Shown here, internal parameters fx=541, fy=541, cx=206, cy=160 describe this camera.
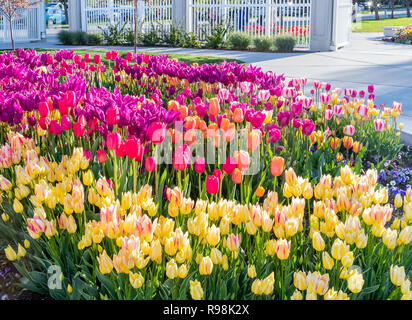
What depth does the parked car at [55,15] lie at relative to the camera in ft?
152

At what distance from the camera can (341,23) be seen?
1702cm

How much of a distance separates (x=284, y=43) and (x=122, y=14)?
8108 millimetres

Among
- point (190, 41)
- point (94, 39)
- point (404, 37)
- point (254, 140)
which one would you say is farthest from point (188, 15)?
point (254, 140)

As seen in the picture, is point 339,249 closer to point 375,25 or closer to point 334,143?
point 334,143

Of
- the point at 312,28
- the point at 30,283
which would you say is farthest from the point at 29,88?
the point at 312,28

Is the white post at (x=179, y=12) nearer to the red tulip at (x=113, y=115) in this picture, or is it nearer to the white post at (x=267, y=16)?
the white post at (x=267, y=16)

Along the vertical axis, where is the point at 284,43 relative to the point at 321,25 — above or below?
below

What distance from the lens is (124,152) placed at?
2438mm

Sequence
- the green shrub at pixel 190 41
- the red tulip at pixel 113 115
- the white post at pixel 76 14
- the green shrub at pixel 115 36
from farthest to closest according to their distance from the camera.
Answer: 1. the white post at pixel 76 14
2. the green shrub at pixel 115 36
3. the green shrub at pixel 190 41
4. the red tulip at pixel 113 115

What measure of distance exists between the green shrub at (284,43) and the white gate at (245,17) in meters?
1.34

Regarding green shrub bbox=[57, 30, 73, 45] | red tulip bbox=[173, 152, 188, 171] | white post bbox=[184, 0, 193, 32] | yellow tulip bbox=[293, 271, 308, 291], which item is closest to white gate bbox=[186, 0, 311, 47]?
white post bbox=[184, 0, 193, 32]

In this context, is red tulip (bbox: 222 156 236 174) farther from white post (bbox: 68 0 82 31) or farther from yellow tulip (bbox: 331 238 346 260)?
white post (bbox: 68 0 82 31)

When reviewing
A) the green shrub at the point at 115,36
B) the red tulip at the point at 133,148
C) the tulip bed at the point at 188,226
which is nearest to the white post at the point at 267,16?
the green shrub at the point at 115,36
